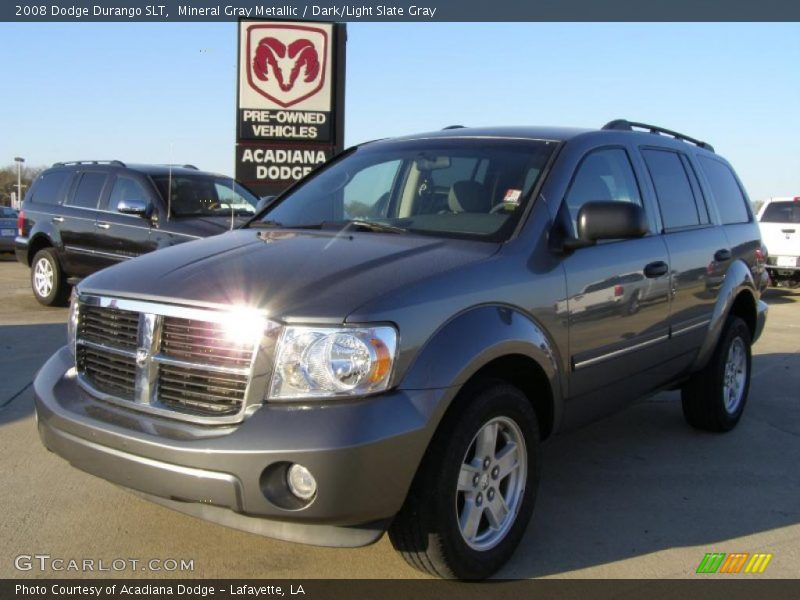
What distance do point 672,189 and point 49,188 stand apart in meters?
9.00

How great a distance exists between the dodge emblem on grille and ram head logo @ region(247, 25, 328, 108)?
9160mm

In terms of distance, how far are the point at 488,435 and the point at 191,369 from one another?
1190 millimetres

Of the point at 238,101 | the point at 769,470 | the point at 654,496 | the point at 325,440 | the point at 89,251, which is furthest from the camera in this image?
the point at 238,101

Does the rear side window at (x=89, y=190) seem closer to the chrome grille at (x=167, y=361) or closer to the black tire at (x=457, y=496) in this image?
the chrome grille at (x=167, y=361)

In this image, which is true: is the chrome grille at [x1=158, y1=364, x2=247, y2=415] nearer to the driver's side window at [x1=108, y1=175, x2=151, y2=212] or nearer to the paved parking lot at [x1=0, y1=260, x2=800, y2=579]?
the paved parking lot at [x1=0, y1=260, x2=800, y2=579]

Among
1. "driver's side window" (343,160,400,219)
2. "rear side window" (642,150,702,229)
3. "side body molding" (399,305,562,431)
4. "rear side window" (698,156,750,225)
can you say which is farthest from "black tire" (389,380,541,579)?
"rear side window" (698,156,750,225)

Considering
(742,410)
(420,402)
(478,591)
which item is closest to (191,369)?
(420,402)

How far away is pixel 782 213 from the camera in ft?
50.5

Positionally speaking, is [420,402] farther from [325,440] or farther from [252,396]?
[252,396]

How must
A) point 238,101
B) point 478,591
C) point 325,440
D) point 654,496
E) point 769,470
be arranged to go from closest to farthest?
1. point 325,440
2. point 478,591
3. point 654,496
4. point 769,470
5. point 238,101

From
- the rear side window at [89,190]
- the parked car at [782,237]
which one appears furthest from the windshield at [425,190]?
the parked car at [782,237]

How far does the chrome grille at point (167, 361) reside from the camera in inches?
110

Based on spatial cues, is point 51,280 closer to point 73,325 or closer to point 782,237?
point 73,325

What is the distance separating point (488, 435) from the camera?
3.19 meters
